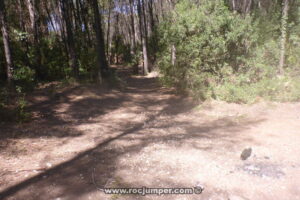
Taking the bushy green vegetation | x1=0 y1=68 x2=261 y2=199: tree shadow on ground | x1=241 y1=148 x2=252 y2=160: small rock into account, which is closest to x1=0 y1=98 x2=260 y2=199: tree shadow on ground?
x1=0 y1=68 x2=261 y2=199: tree shadow on ground

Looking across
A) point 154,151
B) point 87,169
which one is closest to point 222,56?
point 154,151

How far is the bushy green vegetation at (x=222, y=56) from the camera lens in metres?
8.41

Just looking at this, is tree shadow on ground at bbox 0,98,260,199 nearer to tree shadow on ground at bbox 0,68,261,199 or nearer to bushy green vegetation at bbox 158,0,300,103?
tree shadow on ground at bbox 0,68,261,199

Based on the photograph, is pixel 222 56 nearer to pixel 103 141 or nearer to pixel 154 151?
pixel 154 151

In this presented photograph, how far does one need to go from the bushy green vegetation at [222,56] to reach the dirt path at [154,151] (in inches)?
35.9

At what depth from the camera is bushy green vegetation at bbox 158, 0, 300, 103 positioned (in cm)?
841

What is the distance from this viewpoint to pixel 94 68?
14000mm

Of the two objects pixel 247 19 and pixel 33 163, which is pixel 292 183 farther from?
pixel 247 19

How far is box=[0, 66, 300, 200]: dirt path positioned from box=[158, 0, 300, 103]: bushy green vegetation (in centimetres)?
91

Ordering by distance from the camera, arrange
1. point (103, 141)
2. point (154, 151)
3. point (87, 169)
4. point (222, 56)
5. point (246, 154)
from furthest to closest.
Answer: point (222, 56)
point (103, 141)
point (154, 151)
point (246, 154)
point (87, 169)

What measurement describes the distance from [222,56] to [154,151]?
6048 millimetres

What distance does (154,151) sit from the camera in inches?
191

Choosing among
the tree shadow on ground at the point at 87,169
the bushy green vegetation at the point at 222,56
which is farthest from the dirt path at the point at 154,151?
the bushy green vegetation at the point at 222,56

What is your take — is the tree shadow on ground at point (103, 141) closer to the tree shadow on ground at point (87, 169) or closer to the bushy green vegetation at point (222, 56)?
the tree shadow on ground at point (87, 169)
